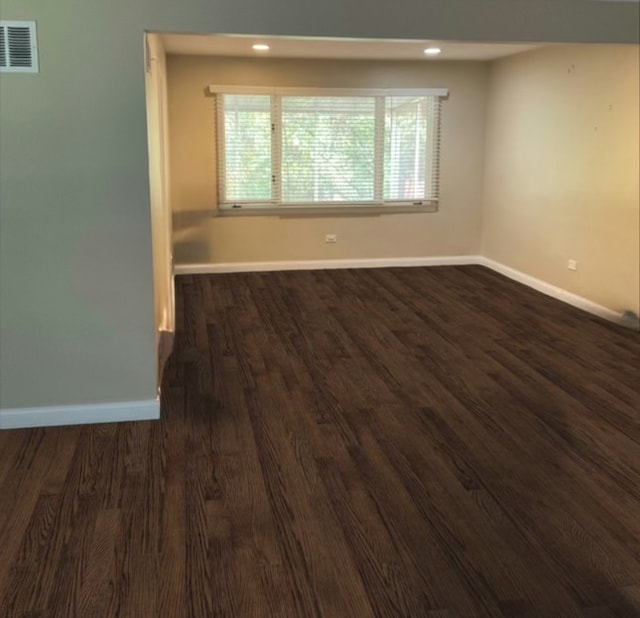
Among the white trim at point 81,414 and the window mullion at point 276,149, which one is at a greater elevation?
the window mullion at point 276,149

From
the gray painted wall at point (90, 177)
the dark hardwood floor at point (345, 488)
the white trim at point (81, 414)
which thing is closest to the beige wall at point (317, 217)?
the dark hardwood floor at point (345, 488)

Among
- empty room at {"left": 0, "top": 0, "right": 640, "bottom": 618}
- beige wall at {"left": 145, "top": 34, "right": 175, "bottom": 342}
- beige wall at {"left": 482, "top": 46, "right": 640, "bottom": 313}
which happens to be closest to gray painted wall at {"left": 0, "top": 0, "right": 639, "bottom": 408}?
empty room at {"left": 0, "top": 0, "right": 640, "bottom": 618}

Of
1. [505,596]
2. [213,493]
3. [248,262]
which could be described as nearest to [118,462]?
[213,493]

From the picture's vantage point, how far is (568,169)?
607 cm

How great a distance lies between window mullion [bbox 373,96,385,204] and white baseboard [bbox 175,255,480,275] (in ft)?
2.29

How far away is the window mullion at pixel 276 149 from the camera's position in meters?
7.01

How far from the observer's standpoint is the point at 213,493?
279 centimetres

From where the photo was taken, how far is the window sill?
7195mm

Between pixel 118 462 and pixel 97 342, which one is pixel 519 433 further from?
pixel 97 342

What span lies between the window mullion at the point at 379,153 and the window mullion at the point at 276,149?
1.05m

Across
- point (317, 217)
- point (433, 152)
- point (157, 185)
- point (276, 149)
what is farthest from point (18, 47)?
point (433, 152)

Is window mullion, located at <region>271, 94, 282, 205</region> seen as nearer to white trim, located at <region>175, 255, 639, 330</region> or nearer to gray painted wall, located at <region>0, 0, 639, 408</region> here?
white trim, located at <region>175, 255, 639, 330</region>

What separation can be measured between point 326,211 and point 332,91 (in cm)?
125

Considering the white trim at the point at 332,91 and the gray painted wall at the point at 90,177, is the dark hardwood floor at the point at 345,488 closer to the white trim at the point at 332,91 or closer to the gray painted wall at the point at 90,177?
the gray painted wall at the point at 90,177
